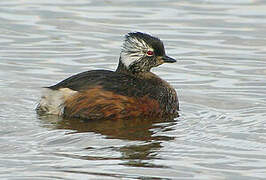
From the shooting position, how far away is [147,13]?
17.9 metres

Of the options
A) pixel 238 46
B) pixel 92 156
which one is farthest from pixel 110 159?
pixel 238 46

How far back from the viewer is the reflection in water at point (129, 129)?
1006 centimetres

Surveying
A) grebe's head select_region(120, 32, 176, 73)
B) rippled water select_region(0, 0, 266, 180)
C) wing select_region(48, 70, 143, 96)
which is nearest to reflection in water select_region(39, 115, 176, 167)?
rippled water select_region(0, 0, 266, 180)

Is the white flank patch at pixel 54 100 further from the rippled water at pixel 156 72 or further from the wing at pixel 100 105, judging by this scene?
the rippled water at pixel 156 72

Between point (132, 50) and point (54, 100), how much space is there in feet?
4.11

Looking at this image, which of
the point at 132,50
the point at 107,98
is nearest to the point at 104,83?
the point at 107,98

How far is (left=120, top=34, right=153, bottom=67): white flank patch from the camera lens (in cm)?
1222

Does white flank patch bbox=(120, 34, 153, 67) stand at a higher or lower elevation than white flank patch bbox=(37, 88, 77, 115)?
higher

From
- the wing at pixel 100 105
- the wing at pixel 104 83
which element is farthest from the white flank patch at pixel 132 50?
the wing at pixel 100 105

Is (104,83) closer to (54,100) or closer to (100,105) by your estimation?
(100,105)

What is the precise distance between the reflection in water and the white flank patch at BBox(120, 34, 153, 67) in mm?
966

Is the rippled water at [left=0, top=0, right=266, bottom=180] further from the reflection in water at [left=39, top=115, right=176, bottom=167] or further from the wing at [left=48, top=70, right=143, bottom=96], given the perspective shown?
the wing at [left=48, top=70, right=143, bottom=96]

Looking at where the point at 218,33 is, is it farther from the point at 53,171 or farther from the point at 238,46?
the point at 53,171

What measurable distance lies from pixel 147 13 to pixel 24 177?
9.44 meters
